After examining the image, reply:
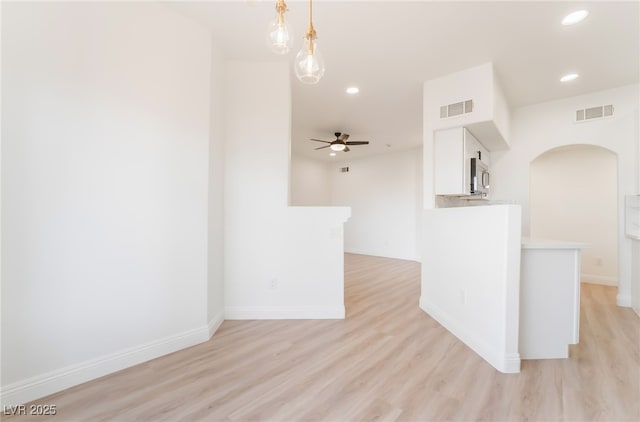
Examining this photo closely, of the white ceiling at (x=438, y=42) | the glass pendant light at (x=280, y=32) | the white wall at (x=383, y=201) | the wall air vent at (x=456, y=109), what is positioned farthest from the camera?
the white wall at (x=383, y=201)

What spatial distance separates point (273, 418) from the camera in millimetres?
1494

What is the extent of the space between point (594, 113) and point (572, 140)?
408 mm

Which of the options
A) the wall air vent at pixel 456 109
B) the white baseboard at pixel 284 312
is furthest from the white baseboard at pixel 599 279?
the white baseboard at pixel 284 312

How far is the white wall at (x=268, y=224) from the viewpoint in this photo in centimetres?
293

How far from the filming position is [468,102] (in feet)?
10.2

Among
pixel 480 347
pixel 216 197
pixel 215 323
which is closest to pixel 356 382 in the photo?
pixel 480 347

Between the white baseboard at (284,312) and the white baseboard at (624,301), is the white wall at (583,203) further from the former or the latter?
the white baseboard at (284,312)

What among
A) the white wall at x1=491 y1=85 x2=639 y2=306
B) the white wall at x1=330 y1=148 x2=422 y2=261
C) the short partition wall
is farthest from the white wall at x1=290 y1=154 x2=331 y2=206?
the short partition wall

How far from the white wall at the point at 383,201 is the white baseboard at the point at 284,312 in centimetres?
423

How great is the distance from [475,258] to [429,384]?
3.72 ft

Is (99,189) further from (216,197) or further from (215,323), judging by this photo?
(215,323)

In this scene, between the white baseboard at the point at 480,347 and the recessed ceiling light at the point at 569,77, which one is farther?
the recessed ceiling light at the point at 569,77

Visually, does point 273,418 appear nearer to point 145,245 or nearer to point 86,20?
point 145,245

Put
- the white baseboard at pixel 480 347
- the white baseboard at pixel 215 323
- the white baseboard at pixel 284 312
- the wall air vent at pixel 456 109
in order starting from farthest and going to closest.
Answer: the wall air vent at pixel 456 109 < the white baseboard at pixel 284 312 < the white baseboard at pixel 215 323 < the white baseboard at pixel 480 347
